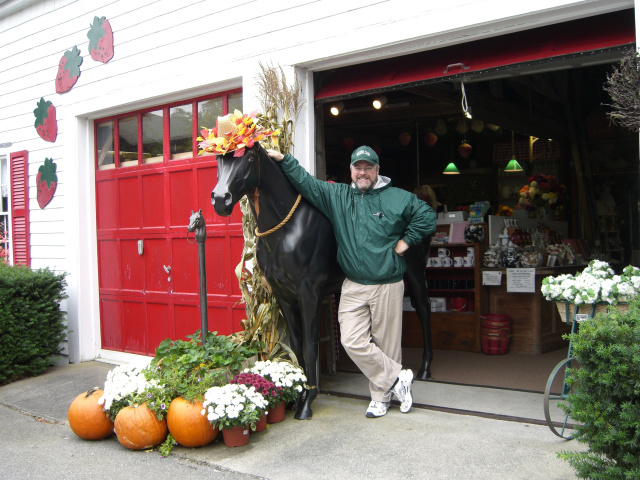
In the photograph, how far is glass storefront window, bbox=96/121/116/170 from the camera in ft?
24.5

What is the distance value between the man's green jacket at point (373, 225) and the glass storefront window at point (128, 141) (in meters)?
3.13

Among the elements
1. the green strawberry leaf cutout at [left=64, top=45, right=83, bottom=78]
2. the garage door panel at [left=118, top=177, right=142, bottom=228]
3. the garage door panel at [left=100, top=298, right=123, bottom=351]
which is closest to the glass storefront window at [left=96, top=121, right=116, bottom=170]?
the garage door panel at [left=118, top=177, right=142, bottom=228]

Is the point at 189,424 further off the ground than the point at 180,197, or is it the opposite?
the point at 180,197

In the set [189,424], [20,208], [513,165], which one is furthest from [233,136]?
[513,165]

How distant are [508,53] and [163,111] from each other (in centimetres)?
378

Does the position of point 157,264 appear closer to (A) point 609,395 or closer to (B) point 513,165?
(A) point 609,395

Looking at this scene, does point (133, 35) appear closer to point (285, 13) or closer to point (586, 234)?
point (285, 13)

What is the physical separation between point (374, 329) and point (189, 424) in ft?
4.85

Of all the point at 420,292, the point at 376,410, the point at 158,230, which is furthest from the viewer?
the point at 158,230

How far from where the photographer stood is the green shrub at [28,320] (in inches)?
261

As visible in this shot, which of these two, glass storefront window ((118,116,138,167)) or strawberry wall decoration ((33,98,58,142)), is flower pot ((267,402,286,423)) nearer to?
glass storefront window ((118,116,138,167))

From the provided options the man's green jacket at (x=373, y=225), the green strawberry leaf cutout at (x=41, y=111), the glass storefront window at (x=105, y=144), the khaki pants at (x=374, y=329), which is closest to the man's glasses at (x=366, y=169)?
the man's green jacket at (x=373, y=225)

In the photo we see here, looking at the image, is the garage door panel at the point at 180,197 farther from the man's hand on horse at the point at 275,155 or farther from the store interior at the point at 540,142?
the store interior at the point at 540,142

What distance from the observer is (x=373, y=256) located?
4559 millimetres
